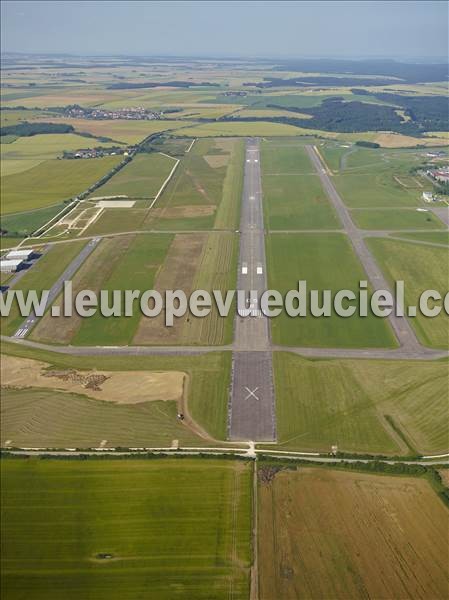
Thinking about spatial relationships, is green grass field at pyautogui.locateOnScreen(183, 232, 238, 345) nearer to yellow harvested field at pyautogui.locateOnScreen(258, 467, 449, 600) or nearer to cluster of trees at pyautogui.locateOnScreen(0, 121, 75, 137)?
yellow harvested field at pyautogui.locateOnScreen(258, 467, 449, 600)

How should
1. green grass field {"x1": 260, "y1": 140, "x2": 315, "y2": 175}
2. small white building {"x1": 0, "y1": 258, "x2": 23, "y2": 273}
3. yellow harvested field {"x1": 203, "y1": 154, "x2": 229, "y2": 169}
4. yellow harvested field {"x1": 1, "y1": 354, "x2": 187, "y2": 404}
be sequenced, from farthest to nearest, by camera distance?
yellow harvested field {"x1": 203, "y1": 154, "x2": 229, "y2": 169}
green grass field {"x1": 260, "y1": 140, "x2": 315, "y2": 175}
small white building {"x1": 0, "y1": 258, "x2": 23, "y2": 273}
yellow harvested field {"x1": 1, "y1": 354, "x2": 187, "y2": 404}

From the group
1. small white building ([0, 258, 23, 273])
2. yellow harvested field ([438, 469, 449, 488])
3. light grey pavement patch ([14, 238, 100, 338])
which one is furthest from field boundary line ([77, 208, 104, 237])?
yellow harvested field ([438, 469, 449, 488])

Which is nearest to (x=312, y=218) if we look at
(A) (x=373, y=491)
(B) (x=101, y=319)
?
(B) (x=101, y=319)

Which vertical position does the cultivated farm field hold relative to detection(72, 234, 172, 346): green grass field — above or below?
below

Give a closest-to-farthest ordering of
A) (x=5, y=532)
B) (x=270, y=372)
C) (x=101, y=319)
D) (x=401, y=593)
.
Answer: (x=401, y=593), (x=5, y=532), (x=270, y=372), (x=101, y=319)

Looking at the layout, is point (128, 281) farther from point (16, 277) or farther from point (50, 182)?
point (50, 182)

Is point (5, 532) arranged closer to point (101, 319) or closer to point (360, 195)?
point (101, 319)

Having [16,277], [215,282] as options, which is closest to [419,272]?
[215,282]
